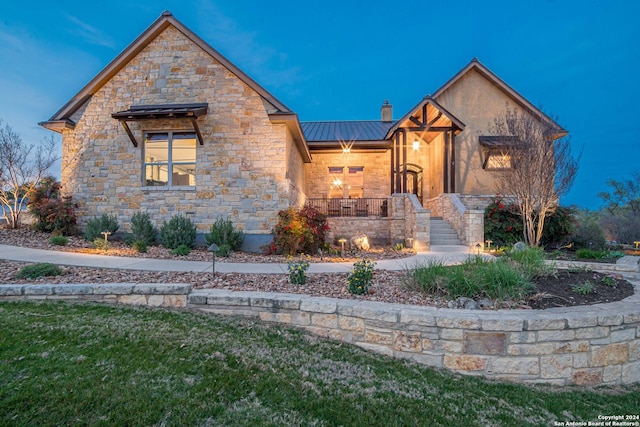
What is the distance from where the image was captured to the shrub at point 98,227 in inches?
360

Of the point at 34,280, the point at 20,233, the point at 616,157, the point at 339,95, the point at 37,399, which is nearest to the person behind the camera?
the point at 37,399

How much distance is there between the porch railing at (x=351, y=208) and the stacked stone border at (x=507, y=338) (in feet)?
33.0

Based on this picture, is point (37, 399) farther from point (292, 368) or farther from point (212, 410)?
point (292, 368)

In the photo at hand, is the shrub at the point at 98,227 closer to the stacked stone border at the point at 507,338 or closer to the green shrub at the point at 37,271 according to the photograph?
the green shrub at the point at 37,271

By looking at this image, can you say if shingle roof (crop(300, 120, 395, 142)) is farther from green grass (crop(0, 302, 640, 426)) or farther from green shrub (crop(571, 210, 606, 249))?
green grass (crop(0, 302, 640, 426))

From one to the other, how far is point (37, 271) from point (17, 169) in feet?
28.5

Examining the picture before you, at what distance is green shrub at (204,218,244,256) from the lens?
8.73 m

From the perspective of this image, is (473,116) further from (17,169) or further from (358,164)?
(17,169)

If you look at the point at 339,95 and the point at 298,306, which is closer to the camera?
the point at 298,306

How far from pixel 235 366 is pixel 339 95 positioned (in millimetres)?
156340

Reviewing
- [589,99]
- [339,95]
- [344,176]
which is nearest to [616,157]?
[589,99]

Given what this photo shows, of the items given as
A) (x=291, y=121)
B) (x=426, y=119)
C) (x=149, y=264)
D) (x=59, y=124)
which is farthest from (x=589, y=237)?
(x=59, y=124)

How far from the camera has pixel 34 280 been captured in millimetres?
4676

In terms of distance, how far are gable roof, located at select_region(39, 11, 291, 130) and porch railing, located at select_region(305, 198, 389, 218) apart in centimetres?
537
